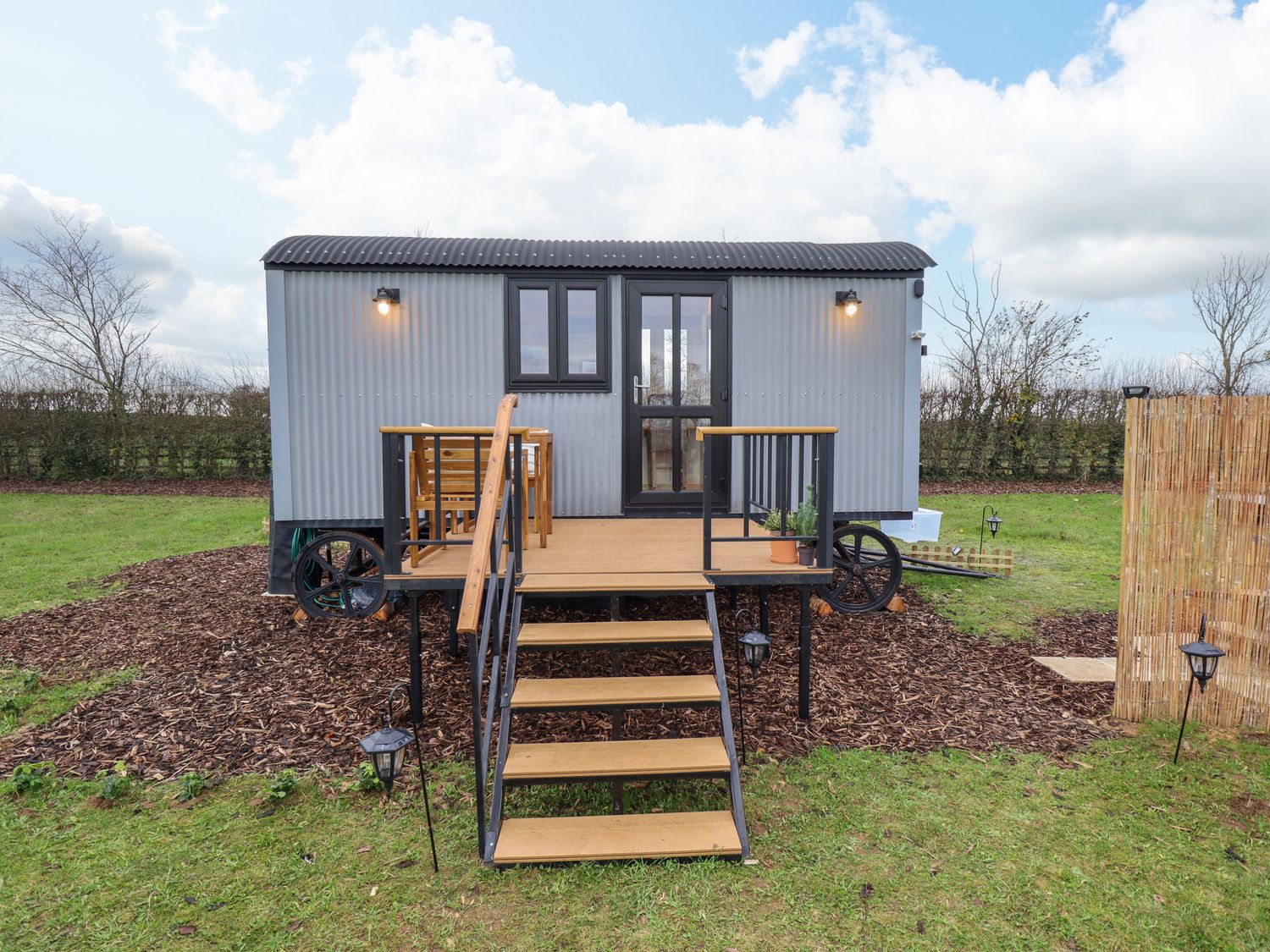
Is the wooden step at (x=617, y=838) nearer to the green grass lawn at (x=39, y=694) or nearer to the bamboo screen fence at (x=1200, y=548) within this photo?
the bamboo screen fence at (x=1200, y=548)

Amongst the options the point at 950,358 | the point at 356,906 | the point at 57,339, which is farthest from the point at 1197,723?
the point at 57,339

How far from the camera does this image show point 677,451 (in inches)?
210

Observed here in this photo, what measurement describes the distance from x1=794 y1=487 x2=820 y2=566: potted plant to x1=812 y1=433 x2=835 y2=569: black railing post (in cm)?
5

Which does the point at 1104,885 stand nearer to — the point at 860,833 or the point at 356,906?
the point at 860,833

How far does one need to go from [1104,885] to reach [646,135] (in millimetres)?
13597

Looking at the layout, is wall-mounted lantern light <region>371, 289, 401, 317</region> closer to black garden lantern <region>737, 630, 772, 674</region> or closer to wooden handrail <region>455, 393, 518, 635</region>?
wooden handrail <region>455, 393, 518, 635</region>

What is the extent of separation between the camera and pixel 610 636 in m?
3.02

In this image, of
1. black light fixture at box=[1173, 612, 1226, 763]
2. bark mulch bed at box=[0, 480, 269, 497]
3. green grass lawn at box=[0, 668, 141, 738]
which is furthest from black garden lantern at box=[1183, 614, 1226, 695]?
bark mulch bed at box=[0, 480, 269, 497]

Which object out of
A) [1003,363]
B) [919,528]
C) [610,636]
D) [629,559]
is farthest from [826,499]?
[1003,363]

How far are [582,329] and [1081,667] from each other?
4.58 metres

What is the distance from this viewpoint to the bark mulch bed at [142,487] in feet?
39.1

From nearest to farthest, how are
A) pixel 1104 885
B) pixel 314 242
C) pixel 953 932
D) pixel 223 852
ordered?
pixel 953 932 → pixel 1104 885 → pixel 223 852 → pixel 314 242

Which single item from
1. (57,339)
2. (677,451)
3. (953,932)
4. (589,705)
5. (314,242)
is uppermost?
(57,339)

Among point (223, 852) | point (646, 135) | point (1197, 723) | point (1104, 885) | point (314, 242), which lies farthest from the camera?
point (646, 135)
